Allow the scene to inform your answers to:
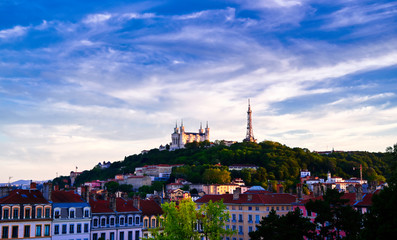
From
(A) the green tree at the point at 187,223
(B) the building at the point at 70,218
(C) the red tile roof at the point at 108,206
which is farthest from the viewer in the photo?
(C) the red tile roof at the point at 108,206

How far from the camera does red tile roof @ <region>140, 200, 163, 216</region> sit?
2616 inches

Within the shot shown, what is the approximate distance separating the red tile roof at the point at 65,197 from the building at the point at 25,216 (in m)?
2.19

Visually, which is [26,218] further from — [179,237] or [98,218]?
[179,237]

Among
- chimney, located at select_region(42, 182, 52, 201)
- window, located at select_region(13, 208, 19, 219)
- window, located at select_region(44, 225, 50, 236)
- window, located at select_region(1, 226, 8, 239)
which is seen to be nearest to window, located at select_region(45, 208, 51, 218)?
window, located at select_region(44, 225, 50, 236)

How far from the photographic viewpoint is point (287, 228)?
44.1m

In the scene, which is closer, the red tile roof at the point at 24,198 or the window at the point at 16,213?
the window at the point at 16,213

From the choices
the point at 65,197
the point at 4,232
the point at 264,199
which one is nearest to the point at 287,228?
the point at 65,197

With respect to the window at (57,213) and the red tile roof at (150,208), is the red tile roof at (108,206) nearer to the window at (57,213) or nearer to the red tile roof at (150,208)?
the red tile roof at (150,208)

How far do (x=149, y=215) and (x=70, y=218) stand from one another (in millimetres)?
11971

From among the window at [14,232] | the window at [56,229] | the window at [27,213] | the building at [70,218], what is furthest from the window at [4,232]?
the window at [56,229]

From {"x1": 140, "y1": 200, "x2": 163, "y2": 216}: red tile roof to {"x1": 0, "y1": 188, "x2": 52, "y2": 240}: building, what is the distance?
48.3ft

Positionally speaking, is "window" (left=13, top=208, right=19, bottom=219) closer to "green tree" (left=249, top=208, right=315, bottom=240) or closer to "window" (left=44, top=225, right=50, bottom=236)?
"window" (left=44, top=225, right=50, bottom=236)

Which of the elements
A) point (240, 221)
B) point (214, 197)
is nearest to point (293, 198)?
point (240, 221)

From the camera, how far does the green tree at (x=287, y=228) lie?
4366 centimetres
